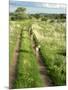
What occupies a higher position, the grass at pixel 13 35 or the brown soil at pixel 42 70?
the grass at pixel 13 35

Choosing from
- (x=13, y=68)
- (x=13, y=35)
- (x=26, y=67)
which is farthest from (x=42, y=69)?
(x=13, y=35)

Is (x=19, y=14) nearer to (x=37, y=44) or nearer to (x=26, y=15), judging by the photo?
(x=26, y=15)

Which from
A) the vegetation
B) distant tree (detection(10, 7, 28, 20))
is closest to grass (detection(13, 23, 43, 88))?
the vegetation

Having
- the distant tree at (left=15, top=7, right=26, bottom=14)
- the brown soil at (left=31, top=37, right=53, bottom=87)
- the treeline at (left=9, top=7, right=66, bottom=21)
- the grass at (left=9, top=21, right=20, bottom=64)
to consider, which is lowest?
the brown soil at (left=31, top=37, right=53, bottom=87)

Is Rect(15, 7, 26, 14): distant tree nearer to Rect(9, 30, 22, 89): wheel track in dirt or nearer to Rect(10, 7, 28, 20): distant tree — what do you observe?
Rect(10, 7, 28, 20): distant tree

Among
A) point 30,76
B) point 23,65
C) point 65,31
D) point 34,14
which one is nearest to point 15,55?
point 23,65

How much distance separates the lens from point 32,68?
5.50 feet

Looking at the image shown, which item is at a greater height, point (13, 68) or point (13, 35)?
point (13, 35)

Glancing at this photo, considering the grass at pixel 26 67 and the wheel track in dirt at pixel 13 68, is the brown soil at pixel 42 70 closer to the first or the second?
the grass at pixel 26 67

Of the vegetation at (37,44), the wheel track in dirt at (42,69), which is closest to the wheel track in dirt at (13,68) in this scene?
the vegetation at (37,44)

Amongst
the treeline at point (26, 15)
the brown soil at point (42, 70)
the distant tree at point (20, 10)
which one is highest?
the distant tree at point (20, 10)

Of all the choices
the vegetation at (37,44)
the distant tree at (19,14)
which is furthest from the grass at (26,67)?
the distant tree at (19,14)

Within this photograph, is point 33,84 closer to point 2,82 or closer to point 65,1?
point 2,82

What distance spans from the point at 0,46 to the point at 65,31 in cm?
57
